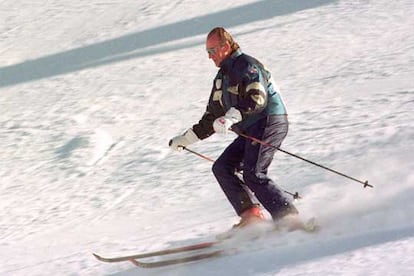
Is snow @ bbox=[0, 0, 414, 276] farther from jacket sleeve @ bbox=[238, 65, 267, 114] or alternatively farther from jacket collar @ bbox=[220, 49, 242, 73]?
jacket collar @ bbox=[220, 49, 242, 73]

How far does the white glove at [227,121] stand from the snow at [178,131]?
0.93 m

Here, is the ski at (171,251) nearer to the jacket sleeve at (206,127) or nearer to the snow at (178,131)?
the snow at (178,131)

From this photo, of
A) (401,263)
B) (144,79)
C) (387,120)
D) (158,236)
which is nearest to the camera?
(401,263)

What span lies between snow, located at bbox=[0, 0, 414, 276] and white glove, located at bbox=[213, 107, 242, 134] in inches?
36.7

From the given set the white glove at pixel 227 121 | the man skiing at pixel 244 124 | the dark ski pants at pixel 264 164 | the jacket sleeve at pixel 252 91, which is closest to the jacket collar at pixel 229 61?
the man skiing at pixel 244 124

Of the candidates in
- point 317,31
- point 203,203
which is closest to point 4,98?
point 317,31

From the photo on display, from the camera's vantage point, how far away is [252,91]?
6.83m

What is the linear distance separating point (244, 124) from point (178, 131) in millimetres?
4982

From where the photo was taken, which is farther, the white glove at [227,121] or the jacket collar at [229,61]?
the jacket collar at [229,61]

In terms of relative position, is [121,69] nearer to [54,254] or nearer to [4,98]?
[4,98]

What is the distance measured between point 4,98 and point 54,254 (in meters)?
6.57

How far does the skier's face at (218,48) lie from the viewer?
7.03 metres

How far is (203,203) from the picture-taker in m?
9.38

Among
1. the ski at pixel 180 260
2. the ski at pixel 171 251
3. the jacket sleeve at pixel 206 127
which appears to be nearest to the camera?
the ski at pixel 180 260
